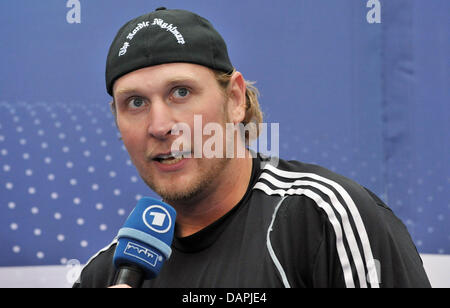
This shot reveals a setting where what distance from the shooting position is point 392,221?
119cm

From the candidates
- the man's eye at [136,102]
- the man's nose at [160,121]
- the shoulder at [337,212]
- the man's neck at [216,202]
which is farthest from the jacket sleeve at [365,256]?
the man's eye at [136,102]

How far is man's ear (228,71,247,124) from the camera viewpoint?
140 centimetres

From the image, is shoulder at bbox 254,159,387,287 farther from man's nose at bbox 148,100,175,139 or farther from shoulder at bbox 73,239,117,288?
shoulder at bbox 73,239,117,288

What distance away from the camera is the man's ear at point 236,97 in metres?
1.40

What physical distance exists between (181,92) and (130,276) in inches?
18.3

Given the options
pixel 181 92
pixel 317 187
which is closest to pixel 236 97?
pixel 181 92

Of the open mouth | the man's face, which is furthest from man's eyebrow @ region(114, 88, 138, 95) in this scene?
the open mouth

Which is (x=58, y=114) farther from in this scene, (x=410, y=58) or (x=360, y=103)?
(x=410, y=58)

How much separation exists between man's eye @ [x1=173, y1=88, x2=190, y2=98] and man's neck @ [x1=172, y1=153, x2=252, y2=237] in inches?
8.1

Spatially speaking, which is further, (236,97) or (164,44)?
(236,97)

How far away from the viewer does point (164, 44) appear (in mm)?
1268

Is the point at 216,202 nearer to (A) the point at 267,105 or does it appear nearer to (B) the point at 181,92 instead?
(B) the point at 181,92

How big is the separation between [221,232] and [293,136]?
630mm
